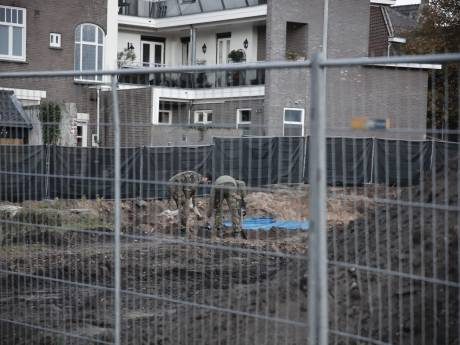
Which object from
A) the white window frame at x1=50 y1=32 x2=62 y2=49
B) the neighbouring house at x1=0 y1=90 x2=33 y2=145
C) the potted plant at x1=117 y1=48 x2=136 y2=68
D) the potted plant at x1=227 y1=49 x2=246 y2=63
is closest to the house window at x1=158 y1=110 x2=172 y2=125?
the neighbouring house at x1=0 y1=90 x2=33 y2=145

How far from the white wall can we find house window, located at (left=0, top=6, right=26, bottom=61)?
9026 mm

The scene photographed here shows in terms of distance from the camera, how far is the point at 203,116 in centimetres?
571

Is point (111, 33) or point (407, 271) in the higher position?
point (111, 33)

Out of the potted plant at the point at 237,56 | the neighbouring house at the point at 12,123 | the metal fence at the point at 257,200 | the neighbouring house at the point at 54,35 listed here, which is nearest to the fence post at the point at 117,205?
the metal fence at the point at 257,200

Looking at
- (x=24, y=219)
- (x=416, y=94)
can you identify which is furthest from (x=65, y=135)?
(x=416, y=94)

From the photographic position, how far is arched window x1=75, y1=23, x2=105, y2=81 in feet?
124

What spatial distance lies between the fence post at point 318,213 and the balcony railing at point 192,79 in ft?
2.89

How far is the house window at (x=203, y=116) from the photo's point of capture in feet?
18.4

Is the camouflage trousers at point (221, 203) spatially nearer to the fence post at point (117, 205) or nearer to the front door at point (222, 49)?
the fence post at point (117, 205)

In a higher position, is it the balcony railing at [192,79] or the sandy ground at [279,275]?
the balcony railing at [192,79]

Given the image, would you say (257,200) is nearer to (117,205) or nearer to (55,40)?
(117,205)

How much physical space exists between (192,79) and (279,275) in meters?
1.61

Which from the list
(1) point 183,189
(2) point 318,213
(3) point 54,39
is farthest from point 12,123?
(3) point 54,39

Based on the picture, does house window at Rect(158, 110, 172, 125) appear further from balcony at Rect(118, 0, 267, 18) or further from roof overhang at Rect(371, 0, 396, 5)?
roof overhang at Rect(371, 0, 396, 5)
